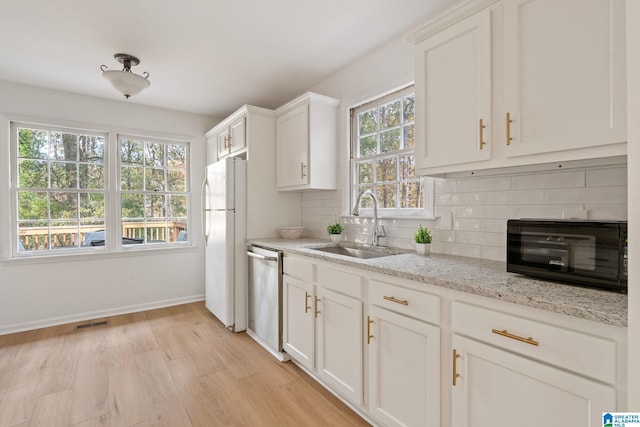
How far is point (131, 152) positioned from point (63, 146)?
65 cm

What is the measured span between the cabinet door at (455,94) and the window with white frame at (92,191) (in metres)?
3.38

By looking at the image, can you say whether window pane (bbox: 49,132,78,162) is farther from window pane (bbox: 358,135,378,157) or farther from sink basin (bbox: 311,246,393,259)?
window pane (bbox: 358,135,378,157)

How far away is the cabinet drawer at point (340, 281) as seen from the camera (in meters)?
A: 1.80

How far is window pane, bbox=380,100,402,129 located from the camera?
2.52 meters

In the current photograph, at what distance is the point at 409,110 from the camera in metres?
2.43

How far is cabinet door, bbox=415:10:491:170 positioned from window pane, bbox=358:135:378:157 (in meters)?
0.89

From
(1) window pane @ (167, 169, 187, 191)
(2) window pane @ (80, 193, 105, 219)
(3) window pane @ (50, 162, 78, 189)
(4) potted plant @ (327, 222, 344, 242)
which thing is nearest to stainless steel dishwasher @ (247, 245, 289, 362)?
(4) potted plant @ (327, 222, 344, 242)

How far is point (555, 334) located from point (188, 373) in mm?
2365

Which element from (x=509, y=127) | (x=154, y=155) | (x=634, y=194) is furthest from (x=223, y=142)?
(x=634, y=194)

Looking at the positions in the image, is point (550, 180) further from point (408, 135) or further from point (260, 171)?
point (260, 171)

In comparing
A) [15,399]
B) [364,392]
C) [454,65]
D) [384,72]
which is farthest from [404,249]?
[15,399]

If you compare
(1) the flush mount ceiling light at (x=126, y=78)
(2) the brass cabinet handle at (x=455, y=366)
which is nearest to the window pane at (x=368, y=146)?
(2) the brass cabinet handle at (x=455, y=366)

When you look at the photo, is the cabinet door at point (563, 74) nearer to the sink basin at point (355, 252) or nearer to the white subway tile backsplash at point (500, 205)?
the white subway tile backsplash at point (500, 205)

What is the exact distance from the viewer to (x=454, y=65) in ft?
5.38
